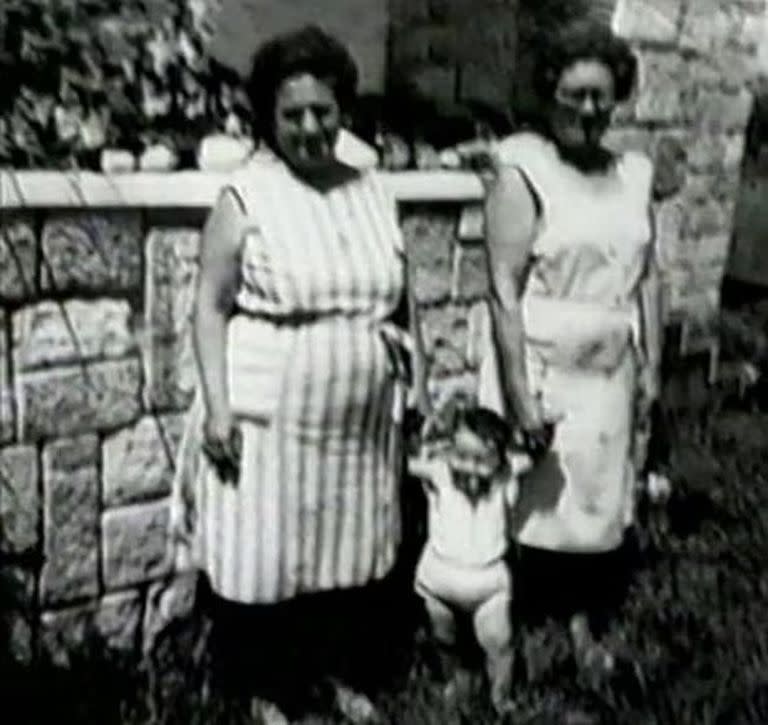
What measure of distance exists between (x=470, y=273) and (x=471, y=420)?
0.57 ft

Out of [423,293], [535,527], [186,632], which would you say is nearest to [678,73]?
[423,293]

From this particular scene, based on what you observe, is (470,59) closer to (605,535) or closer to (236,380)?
(236,380)

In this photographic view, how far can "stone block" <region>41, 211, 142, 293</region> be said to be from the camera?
1517mm

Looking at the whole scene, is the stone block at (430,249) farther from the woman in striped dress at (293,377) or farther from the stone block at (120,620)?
the stone block at (120,620)

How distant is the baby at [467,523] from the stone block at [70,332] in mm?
419

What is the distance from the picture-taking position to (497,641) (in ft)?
6.41

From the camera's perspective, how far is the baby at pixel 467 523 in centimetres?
186

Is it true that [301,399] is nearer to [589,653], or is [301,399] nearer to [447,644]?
[447,644]

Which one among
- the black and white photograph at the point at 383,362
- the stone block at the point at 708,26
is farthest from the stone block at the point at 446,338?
the stone block at the point at 708,26

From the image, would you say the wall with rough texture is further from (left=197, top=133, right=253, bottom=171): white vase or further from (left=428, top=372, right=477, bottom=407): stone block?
(left=197, top=133, right=253, bottom=171): white vase

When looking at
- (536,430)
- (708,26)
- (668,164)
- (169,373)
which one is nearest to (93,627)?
(169,373)

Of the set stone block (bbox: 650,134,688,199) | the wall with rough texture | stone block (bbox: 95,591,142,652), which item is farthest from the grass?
stone block (bbox: 95,591,142,652)

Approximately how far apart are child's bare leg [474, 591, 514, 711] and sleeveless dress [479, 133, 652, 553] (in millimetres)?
99

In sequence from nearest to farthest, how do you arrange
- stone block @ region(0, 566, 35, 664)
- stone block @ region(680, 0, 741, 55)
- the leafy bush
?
the leafy bush → stone block @ region(0, 566, 35, 664) → stone block @ region(680, 0, 741, 55)
